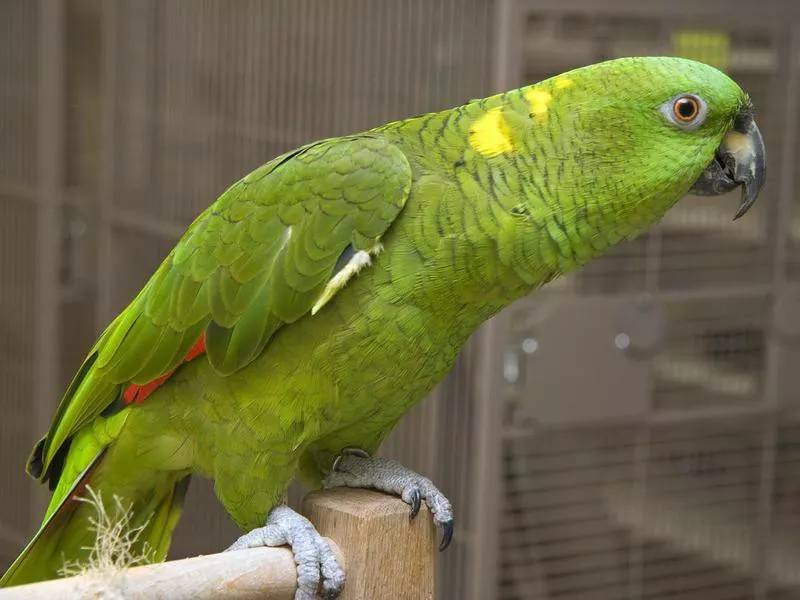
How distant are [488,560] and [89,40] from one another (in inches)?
50.8

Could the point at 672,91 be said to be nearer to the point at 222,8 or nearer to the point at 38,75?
the point at 222,8

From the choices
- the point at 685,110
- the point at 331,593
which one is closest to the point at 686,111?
the point at 685,110

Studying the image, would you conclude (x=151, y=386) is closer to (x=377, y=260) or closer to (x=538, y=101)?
(x=377, y=260)

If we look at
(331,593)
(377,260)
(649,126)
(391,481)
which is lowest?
(331,593)

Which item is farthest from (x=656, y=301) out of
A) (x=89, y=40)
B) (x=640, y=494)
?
(x=89, y=40)

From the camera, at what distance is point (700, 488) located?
1.96 m

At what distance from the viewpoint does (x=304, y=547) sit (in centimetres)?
99

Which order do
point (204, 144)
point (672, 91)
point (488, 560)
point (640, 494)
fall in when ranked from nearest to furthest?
point (672, 91)
point (488, 560)
point (640, 494)
point (204, 144)

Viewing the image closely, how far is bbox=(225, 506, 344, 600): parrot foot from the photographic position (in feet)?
3.15

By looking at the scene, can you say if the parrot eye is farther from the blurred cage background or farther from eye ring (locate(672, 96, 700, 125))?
the blurred cage background

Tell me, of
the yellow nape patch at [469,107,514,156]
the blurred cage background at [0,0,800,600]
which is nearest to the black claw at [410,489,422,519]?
the yellow nape patch at [469,107,514,156]

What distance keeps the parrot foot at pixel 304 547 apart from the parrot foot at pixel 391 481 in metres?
0.09

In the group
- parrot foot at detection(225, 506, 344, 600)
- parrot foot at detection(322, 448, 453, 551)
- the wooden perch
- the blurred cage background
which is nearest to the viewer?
the wooden perch

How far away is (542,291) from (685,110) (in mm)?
775
